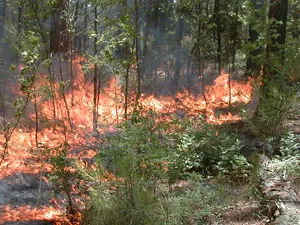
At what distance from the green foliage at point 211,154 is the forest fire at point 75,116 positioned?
0.85m

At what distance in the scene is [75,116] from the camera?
25.8 feet

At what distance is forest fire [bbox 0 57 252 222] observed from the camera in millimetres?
5482

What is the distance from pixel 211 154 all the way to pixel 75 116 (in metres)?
3.99

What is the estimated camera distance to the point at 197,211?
10.3 ft

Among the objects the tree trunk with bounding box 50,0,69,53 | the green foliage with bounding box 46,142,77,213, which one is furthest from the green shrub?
the tree trunk with bounding box 50,0,69,53

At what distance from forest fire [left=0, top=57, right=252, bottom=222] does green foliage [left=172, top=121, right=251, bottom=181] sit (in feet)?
2.79

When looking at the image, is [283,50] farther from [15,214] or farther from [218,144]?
[15,214]

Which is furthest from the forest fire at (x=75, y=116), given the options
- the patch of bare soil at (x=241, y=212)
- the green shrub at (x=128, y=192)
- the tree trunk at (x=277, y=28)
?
the patch of bare soil at (x=241, y=212)

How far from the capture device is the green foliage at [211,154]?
4.34m

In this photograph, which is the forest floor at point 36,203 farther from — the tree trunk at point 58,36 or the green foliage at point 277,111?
the tree trunk at point 58,36

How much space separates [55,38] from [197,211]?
7631 mm

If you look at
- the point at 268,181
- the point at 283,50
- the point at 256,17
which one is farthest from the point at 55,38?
the point at 268,181

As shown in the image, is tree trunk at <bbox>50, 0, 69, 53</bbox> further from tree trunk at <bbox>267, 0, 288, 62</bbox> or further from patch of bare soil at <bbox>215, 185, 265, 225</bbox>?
patch of bare soil at <bbox>215, 185, 265, 225</bbox>

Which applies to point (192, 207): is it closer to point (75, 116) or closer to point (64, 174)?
point (64, 174)
